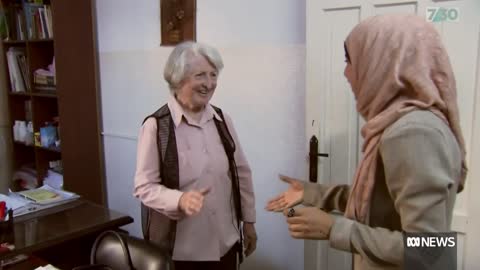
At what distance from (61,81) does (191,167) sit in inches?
72.8

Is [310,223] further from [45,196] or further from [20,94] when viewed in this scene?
[20,94]

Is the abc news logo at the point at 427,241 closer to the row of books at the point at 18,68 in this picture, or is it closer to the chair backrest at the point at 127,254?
the chair backrest at the point at 127,254

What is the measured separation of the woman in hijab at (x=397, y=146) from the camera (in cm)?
92

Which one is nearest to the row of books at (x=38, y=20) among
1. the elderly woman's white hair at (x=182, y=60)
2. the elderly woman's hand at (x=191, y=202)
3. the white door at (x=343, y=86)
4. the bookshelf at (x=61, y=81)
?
the bookshelf at (x=61, y=81)

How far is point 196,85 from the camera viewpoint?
1672 mm

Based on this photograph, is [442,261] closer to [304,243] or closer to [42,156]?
[304,243]

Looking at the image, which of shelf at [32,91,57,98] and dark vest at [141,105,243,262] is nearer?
dark vest at [141,105,243,262]

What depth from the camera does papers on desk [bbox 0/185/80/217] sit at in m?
1.90

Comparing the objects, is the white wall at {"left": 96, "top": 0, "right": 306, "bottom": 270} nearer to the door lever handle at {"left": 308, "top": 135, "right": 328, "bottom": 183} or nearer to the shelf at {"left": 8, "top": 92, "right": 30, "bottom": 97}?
the door lever handle at {"left": 308, "top": 135, "right": 328, "bottom": 183}

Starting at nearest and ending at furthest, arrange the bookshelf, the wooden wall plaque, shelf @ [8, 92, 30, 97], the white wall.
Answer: the white wall < the wooden wall plaque < the bookshelf < shelf @ [8, 92, 30, 97]

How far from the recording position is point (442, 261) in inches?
40.6

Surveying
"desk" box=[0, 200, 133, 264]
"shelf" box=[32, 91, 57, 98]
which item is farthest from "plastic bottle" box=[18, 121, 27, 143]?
"desk" box=[0, 200, 133, 264]

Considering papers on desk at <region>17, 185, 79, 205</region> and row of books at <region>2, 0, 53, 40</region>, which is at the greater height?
row of books at <region>2, 0, 53, 40</region>

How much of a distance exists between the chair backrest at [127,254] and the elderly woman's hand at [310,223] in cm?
46
